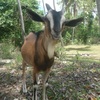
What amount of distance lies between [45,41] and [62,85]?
6.26 ft

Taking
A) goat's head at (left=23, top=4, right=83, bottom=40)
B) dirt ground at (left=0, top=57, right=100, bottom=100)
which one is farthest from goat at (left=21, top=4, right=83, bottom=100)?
dirt ground at (left=0, top=57, right=100, bottom=100)

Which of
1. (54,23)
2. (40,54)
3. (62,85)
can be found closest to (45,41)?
(40,54)

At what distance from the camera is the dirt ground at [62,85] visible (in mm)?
5594

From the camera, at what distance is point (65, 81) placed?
6422mm

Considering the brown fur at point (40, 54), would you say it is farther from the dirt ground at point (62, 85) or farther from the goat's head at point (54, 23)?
the dirt ground at point (62, 85)

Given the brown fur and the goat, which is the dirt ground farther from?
the brown fur

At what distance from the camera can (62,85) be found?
6.06m

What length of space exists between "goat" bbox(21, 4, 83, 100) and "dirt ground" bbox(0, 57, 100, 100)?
549mm

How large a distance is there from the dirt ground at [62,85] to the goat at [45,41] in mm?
549

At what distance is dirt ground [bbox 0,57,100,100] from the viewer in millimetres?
5594

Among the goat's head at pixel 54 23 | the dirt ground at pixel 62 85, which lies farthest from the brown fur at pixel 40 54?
the dirt ground at pixel 62 85

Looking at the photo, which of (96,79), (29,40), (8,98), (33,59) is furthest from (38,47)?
(96,79)

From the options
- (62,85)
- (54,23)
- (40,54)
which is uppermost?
(54,23)

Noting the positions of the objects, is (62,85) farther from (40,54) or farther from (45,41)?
(45,41)
